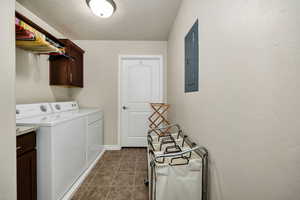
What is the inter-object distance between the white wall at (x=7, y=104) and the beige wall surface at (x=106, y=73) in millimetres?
2366

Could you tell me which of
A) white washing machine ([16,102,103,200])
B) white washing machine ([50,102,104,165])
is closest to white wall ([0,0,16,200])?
white washing machine ([16,102,103,200])

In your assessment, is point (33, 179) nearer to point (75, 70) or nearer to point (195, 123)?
point (195, 123)

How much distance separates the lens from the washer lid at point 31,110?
5.54ft

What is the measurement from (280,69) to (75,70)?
2.95m

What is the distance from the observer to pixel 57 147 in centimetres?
151

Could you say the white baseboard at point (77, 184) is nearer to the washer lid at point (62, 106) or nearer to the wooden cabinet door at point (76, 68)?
the washer lid at point (62, 106)

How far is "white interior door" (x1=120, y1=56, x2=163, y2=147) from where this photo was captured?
3308mm

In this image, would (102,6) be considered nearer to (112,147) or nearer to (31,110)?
(31,110)

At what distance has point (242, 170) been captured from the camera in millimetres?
763

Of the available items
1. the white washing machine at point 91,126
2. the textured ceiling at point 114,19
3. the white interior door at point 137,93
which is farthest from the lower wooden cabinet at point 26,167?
the white interior door at point 137,93

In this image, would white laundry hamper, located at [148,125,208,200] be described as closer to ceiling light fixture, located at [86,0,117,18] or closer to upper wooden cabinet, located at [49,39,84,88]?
ceiling light fixture, located at [86,0,117,18]

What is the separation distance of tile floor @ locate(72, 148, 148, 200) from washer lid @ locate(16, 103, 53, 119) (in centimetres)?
111

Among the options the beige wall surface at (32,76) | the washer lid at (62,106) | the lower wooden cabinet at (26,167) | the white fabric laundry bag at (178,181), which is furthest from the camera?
the washer lid at (62,106)

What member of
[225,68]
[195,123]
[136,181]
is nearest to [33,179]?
[136,181]
